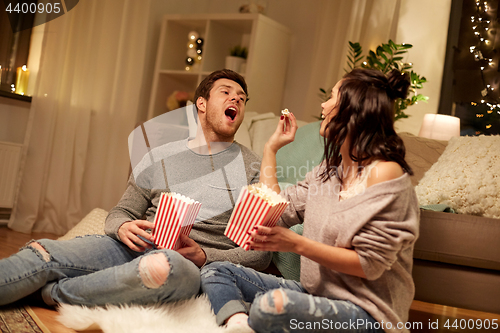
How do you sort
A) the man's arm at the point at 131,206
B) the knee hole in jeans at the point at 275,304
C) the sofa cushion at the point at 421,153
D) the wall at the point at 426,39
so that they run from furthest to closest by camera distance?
the wall at the point at 426,39 < the sofa cushion at the point at 421,153 < the man's arm at the point at 131,206 < the knee hole in jeans at the point at 275,304

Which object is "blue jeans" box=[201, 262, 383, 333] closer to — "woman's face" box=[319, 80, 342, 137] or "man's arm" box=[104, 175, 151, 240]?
"woman's face" box=[319, 80, 342, 137]

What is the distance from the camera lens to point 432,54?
3.47 meters

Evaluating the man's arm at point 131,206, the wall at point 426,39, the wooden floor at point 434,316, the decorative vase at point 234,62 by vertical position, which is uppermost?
the wall at point 426,39

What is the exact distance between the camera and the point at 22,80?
300 cm

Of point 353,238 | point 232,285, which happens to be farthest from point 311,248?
point 232,285

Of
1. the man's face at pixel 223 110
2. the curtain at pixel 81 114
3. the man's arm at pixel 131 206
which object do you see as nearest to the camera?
the man's arm at pixel 131 206

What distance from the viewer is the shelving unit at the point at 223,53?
11.6 ft

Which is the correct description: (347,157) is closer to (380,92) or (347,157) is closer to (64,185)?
(380,92)

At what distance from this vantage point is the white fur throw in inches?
61.4

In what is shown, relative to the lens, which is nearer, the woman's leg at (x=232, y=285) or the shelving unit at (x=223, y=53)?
the woman's leg at (x=232, y=285)

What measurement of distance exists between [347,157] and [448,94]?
105 inches

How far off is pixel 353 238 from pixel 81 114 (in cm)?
259

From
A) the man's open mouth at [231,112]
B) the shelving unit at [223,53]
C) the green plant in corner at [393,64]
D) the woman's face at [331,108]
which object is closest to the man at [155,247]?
the man's open mouth at [231,112]

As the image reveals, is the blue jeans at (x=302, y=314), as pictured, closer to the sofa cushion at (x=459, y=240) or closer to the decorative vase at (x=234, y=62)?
the sofa cushion at (x=459, y=240)
